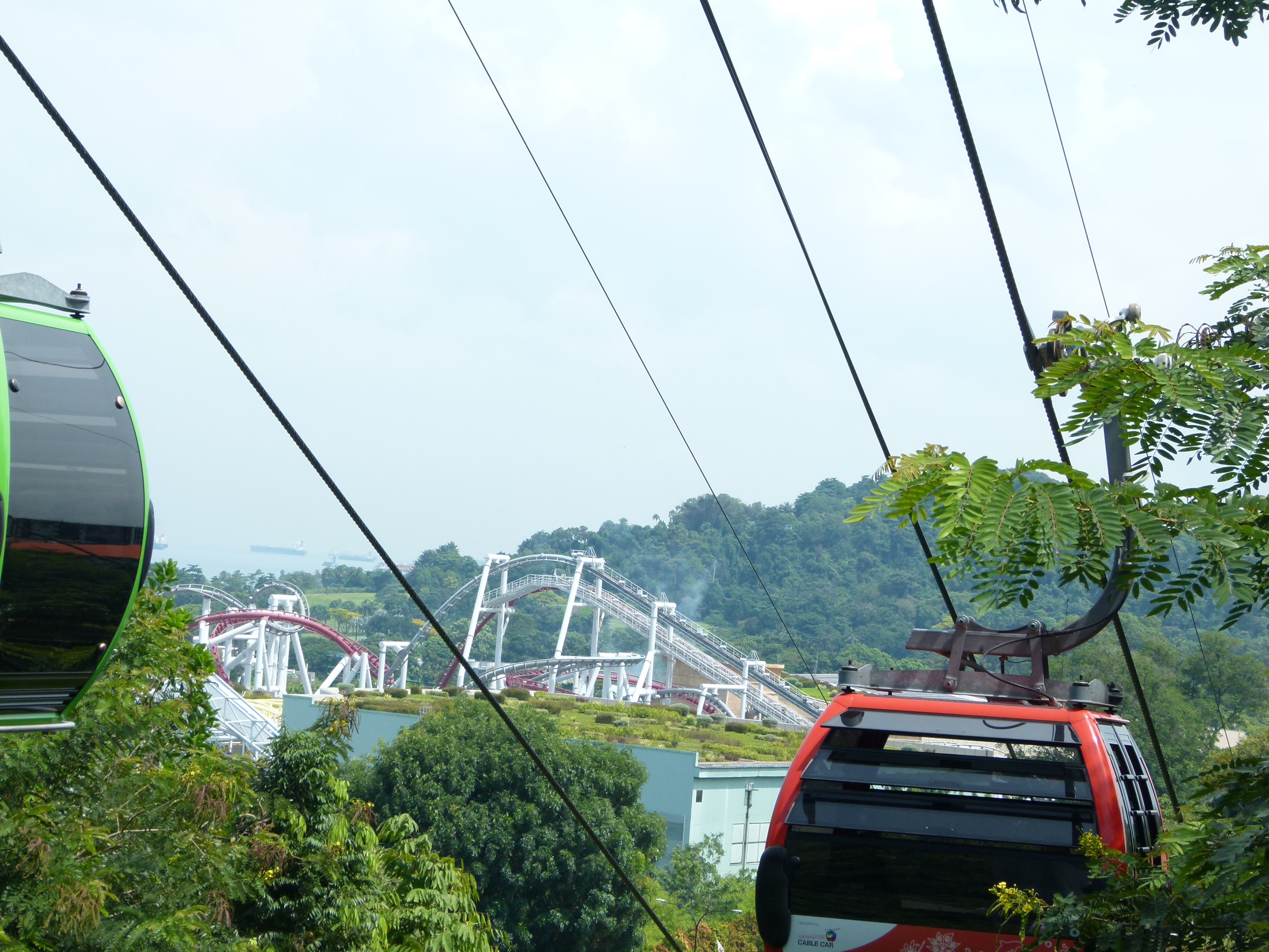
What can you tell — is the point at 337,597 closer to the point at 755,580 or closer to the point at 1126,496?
the point at 755,580

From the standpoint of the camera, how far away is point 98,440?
174 inches

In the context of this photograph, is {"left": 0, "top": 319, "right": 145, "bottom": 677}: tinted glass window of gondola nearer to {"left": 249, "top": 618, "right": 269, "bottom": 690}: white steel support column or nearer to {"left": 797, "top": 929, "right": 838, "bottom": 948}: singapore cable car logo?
{"left": 797, "top": 929, "right": 838, "bottom": 948}: singapore cable car logo

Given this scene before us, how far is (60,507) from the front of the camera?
420 cm

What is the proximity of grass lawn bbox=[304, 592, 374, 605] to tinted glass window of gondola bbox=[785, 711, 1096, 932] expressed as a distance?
170000 mm

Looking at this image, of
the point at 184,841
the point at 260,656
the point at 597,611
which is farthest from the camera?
the point at 597,611

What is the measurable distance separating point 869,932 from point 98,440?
3505 mm

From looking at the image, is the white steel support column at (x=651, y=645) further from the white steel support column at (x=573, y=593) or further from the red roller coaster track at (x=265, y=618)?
the red roller coaster track at (x=265, y=618)

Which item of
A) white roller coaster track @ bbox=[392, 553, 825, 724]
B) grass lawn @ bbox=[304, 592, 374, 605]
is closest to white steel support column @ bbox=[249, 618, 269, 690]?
white roller coaster track @ bbox=[392, 553, 825, 724]

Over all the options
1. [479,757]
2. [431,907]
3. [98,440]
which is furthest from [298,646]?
[98,440]

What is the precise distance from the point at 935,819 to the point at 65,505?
3.46 m

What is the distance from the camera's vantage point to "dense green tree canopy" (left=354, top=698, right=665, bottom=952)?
27.5m

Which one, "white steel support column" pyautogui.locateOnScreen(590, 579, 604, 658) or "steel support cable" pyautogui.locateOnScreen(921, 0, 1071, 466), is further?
"white steel support column" pyautogui.locateOnScreen(590, 579, 604, 658)

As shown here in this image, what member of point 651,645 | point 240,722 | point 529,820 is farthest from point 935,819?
point 651,645

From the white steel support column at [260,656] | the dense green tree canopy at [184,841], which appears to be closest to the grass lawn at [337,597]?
the white steel support column at [260,656]
